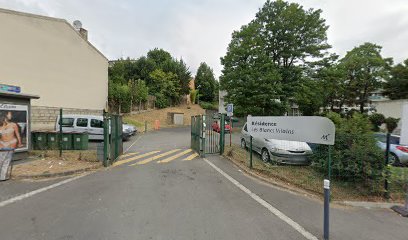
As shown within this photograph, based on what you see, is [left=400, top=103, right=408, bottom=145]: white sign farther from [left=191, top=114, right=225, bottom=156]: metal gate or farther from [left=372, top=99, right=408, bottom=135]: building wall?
[left=372, top=99, right=408, bottom=135]: building wall

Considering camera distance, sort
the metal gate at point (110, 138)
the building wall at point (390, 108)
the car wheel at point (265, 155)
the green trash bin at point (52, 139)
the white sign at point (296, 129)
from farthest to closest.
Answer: the building wall at point (390, 108) < the green trash bin at point (52, 139) < the car wheel at point (265, 155) < the metal gate at point (110, 138) < the white sign at point (296, 129)

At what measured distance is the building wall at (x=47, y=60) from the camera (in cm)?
1512

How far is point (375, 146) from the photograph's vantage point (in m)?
5.88

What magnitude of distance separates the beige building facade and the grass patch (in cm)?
1156

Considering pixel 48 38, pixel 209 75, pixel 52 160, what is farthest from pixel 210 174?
pixel 209 75

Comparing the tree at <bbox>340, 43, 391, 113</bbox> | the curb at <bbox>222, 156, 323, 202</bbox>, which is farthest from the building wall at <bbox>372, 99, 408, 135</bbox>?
the curb at <bbox>222, 156, 323, 202</bbox>

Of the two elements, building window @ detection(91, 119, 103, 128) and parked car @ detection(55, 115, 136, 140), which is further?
building window @ detection(91, 119, 103, 128)

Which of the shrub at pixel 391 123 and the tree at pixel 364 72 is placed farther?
the tree at pixel 364 72

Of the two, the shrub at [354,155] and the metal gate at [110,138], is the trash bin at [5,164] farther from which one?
the shrub at [354,155]

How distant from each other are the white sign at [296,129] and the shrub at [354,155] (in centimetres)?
95

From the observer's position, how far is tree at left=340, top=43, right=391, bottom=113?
2656 cm

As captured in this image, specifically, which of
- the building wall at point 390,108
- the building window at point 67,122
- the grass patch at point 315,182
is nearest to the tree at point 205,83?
the building wall at point 390,108

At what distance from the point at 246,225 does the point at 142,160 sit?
22.0 ft

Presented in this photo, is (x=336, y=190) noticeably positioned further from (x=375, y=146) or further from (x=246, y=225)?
(x=246, y=225)
